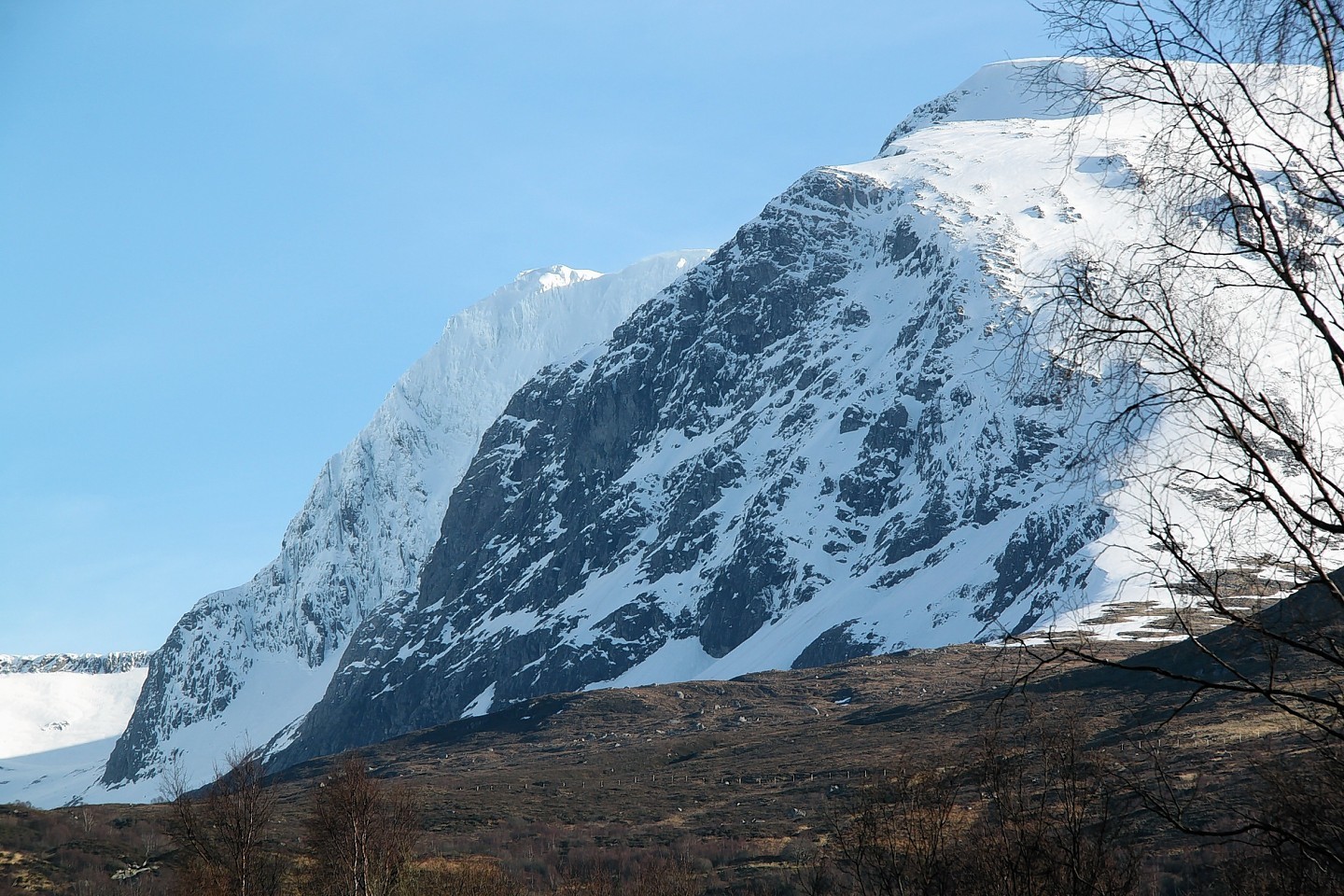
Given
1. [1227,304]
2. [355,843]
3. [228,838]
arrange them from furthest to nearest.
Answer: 1. [228,838]
2. [355,843]
3. [1227,304]

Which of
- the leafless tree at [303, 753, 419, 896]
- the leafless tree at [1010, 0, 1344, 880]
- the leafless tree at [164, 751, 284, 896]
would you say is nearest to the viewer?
the leafless tree at [1010, 0, 1344, 880]

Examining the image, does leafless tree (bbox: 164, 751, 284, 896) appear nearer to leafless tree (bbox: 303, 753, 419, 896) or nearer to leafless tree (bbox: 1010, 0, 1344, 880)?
leafless tree (bbox: 303, 753, 419, 896)

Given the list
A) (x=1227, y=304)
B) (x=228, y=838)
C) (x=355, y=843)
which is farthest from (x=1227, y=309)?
(x=228, y=838)

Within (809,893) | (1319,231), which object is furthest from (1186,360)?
(809,893)

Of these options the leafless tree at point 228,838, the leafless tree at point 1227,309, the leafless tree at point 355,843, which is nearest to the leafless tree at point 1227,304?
the leafless tree at point 1227,309

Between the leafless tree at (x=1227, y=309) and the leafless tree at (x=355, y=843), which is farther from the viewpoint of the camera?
the leafless tree at (x=355, y=843)

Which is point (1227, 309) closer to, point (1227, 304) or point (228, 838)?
point (1227, 304)

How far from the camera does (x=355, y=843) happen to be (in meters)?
41.2

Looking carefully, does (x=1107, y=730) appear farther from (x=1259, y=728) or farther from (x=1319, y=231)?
(x=1319, y=231)

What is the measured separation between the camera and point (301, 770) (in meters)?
193

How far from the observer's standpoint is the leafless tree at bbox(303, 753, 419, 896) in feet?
135

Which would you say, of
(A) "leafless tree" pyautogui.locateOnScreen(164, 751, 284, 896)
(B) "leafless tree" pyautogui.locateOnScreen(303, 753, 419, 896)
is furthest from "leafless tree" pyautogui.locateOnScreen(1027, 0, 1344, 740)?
(A) "leafless tree" pyautogui.locateOnScreen(164, 751, 284, 896)

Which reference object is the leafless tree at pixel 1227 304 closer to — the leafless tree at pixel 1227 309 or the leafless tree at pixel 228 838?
the leafless tree at pixel 1227 309

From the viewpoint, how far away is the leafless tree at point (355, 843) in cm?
4125
